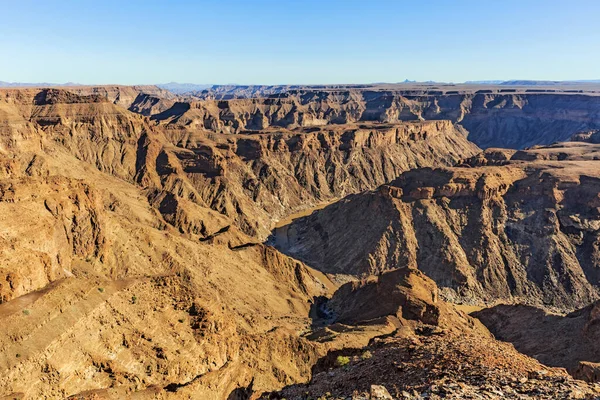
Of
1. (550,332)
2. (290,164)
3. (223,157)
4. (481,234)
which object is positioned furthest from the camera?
(290,164)

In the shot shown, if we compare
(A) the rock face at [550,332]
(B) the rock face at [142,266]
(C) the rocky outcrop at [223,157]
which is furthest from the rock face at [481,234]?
(C) the rocky outcrop at [223,157]

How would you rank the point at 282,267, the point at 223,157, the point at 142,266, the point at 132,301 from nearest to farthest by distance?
the point at 132,301 < the point at 142,266 < the point at 282,267 < the point at 223,157

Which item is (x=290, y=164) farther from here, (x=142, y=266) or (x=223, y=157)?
(x=142, y=266)

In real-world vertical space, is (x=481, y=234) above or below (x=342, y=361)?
below

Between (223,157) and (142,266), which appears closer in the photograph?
(142,266)

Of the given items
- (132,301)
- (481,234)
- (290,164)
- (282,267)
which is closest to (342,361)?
(132,301)

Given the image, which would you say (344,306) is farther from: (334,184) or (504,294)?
(334,184)
